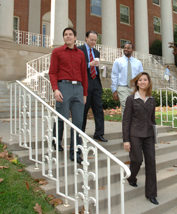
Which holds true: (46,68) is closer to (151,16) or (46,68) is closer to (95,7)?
(95,7)

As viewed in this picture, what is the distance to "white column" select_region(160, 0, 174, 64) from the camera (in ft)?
68.9

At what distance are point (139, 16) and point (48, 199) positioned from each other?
18.8m

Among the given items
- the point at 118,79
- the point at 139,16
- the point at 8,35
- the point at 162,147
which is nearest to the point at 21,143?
the point at 118,79

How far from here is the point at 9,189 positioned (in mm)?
2959

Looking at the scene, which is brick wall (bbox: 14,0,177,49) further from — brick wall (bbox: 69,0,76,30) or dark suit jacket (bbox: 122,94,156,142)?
dark suit jacket (bbox: 122,94,156,142)

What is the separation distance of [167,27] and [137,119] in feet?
67.9

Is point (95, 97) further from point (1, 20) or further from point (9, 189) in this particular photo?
point (1, 20)

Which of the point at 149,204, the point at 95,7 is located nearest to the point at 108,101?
the point at 149,204

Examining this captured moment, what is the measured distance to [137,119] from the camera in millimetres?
3191

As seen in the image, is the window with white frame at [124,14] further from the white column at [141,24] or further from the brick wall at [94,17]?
the white column at [141,24]

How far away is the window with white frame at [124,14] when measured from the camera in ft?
81.5

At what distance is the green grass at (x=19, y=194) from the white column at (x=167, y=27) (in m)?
21.1

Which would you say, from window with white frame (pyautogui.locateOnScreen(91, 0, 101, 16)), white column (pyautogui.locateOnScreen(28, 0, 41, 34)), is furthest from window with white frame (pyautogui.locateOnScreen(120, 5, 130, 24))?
white column (pyautogui.locateOnScreen(28, 0, 41, 34))

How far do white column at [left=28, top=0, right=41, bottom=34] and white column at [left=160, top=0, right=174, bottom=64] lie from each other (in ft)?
36.8
